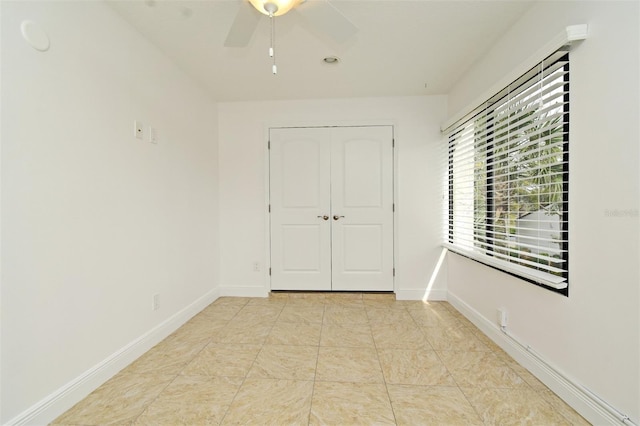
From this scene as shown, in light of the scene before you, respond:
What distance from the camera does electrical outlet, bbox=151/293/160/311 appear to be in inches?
91.3

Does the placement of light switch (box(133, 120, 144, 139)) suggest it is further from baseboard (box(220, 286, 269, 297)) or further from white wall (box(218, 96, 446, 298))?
baseboard (box(220, 286, 269, 297))

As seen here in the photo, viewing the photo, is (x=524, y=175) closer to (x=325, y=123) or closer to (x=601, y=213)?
(x=601, y=213)

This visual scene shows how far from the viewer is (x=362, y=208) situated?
3.53 metres

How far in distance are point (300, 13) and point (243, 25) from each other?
32 centimetres

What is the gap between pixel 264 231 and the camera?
3.59m

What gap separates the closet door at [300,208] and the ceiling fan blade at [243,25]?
5.76ft

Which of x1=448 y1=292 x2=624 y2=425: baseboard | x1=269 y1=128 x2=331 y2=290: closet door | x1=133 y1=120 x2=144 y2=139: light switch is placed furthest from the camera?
x1=269 y1=128 x2=331 y2=290: closet door

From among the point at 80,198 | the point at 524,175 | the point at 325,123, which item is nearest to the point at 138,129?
the point at 80,198

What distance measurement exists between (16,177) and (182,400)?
137 cm

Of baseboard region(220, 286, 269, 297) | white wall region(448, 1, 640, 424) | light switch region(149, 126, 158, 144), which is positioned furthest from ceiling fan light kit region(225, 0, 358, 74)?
baseboard region(220, 286, 269, 297)

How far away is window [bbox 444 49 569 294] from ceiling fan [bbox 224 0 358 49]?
1.18 metres

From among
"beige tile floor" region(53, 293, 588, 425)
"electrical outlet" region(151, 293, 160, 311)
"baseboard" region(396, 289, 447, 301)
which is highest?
"electrical outlet" region(151, 293, 160, 311)

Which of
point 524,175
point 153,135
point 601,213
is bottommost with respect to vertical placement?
point 601,213

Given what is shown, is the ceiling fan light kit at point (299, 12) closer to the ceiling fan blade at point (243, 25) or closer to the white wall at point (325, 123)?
the ceiling fan blade at point (243, 25)
